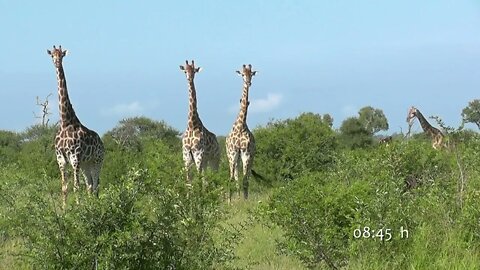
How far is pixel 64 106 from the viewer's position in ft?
39.0

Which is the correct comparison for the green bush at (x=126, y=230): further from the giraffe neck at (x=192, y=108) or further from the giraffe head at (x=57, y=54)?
the giraffe neck at (x=192, y=108)

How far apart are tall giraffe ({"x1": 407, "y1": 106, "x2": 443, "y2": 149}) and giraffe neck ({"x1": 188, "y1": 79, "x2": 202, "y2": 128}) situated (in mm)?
4719

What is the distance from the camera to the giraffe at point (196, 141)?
12.8m

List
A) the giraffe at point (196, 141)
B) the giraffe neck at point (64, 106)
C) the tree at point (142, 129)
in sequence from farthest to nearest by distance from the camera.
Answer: the tree at point (142, 129), the giraffe at point (196, 141), the giraffe neck at point (64, 106)

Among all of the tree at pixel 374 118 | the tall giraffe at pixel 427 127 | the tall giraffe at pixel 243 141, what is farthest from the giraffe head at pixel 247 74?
the tree at pixel 374 118

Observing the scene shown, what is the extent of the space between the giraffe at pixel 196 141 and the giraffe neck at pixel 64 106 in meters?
1.84

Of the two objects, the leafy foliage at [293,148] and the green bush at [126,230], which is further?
the leafy foliage at [293,148]

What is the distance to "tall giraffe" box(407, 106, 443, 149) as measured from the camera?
16.0m

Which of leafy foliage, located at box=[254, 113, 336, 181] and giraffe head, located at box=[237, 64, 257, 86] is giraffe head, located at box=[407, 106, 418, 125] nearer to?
leafy foliage, located at box=[254, 113, 336, 181]

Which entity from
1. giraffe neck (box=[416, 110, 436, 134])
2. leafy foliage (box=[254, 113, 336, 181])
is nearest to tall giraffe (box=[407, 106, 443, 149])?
giraffe neck (box=[416, 110, 436, 134])

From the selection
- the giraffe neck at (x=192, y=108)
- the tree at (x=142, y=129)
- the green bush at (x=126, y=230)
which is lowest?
the green bush at (x=126, y=230)

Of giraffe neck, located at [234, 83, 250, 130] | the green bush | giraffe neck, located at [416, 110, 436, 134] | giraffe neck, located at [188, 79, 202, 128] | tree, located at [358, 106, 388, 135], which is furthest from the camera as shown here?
tree, located at [358, 106, 388, 135]

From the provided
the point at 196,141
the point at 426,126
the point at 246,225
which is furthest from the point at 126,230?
the point at 426,126

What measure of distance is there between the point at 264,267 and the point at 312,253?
524 mm
